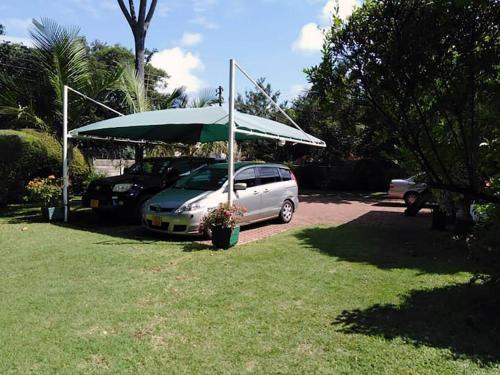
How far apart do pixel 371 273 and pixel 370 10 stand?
3596 mm

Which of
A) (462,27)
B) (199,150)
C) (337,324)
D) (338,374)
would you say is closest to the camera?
(338,374)

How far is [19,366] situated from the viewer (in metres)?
3.50

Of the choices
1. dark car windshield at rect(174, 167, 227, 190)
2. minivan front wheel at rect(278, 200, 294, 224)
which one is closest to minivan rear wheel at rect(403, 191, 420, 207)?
minivan front wheel at rect(278, 200, 294, 224)

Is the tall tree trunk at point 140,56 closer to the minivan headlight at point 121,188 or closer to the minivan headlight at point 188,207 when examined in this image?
the minivan headlight at point 121,188

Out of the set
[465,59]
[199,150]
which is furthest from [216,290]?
[199,150]

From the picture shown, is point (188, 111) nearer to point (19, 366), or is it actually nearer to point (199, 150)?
point (199, 150)

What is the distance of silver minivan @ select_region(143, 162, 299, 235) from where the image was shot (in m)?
8.49

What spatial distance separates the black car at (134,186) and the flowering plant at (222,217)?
2.86m

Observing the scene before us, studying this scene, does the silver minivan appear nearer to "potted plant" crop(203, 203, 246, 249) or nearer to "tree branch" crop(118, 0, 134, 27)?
"potted plant" crop(203, 203, 246, 249)

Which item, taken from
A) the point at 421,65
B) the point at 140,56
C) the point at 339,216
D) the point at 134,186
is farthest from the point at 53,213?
the point at 421,65

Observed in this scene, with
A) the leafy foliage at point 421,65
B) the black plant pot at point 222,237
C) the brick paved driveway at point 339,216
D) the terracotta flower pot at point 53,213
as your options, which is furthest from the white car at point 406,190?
the leafy foliage at point 421,65

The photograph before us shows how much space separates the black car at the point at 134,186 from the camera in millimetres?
10273

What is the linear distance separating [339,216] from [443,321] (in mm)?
8488

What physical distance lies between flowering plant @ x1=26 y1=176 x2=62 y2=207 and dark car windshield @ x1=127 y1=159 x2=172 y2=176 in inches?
73.2
